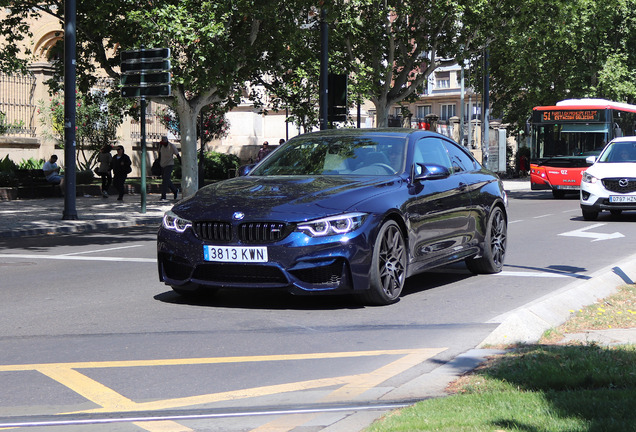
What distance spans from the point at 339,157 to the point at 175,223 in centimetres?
186

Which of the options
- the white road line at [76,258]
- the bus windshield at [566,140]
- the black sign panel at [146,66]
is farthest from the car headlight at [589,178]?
the bus windshield at [566,140]

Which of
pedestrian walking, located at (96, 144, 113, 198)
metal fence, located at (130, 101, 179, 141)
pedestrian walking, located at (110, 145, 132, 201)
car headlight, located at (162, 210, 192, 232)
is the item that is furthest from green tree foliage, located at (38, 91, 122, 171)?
car headlight, located at (162, 210, 192, 232)

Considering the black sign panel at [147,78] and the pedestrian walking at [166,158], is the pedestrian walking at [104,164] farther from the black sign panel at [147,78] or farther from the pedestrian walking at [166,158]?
the black sign panel at [147,78]

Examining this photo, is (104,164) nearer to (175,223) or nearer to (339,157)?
(339,157)

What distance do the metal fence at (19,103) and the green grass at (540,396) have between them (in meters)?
27.9

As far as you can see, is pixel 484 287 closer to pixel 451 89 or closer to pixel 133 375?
pixel 133 375

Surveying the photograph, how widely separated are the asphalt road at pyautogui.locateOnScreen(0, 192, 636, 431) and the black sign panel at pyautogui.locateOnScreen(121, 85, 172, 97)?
11.9 metres

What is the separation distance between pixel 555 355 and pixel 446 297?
3.44m

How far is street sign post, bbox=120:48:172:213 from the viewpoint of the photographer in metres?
23.7

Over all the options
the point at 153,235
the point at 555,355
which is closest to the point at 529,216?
the point at 153,235

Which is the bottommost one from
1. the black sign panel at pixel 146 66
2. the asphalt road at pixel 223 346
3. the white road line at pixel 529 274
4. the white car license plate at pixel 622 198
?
the white road line at pixel 529 274

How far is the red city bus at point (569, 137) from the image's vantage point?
32500 mm

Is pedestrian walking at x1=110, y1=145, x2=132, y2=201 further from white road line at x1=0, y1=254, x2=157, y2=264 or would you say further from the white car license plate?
white road line at x1=0, y1=254, x2=157, y2=264

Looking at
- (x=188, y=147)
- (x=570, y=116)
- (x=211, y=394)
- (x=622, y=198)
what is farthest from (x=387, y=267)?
(x=570, y=116)
